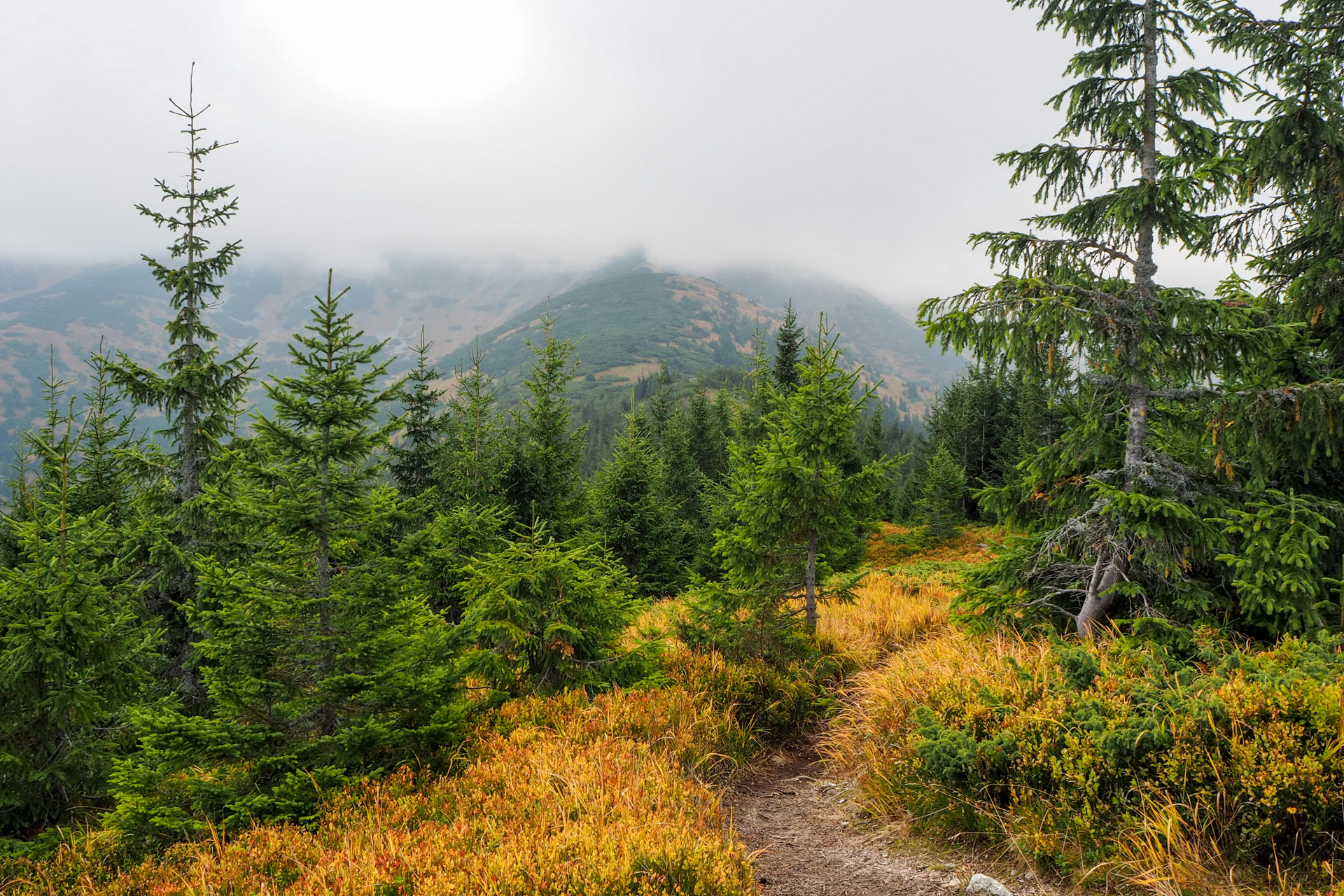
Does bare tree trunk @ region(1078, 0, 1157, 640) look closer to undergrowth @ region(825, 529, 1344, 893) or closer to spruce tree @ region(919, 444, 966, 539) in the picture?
undergrowth @ region(825, 529, 1344, 893)

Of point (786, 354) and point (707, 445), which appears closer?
point (786, 354)

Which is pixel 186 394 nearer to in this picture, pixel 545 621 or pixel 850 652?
pixel 545 621

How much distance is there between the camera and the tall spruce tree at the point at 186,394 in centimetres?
1117

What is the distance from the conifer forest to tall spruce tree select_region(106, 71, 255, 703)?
4.12 m

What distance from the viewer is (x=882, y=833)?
14.6 ft

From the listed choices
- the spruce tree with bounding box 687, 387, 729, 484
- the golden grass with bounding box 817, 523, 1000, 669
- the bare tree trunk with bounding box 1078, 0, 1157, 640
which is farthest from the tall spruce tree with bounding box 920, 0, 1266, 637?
the spruce tree with bounding box 687, 387, 729, 484

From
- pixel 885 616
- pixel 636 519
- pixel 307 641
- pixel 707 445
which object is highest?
pixel 707 445

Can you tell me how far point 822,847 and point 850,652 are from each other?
4.43 metres

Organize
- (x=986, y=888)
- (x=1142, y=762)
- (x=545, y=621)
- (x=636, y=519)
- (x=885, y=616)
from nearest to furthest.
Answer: (x=986, y=888), (x=1142, y=762), (x=545, y=621), (x=885, y=616), (x=636, y=519)

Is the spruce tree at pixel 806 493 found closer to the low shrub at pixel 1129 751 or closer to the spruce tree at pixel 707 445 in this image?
the low shrub at pixel 1129 751

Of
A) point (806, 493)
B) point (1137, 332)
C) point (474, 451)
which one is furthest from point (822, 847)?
point (474, 451)

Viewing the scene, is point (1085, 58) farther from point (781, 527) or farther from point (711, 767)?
point (711, 767)

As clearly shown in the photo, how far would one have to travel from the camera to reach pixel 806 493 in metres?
8.20

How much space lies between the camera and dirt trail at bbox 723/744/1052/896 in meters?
3.80
